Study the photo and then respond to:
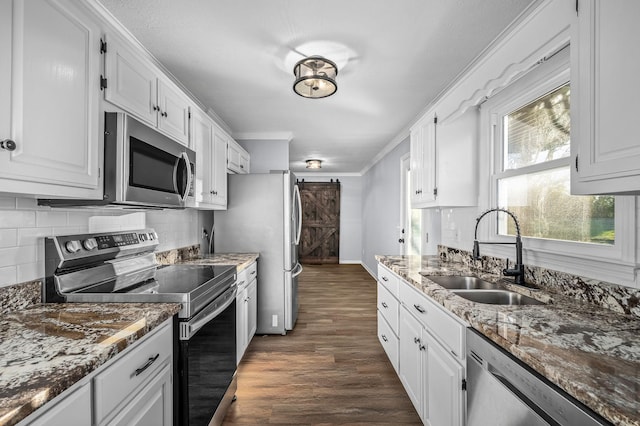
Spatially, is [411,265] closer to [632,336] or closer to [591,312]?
[591,312]

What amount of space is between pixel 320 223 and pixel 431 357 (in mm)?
6324

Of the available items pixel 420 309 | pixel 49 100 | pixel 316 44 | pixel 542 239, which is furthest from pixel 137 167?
pixel 542 239

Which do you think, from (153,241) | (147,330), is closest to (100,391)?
(147,330)

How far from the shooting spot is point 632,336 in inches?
39.7

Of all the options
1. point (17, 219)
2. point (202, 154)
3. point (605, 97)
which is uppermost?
point (202, 154)

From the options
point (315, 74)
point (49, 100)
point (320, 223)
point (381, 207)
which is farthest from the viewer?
point (320, 223)

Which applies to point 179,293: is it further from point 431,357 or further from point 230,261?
point 431,357

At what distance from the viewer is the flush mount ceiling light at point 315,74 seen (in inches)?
82.4

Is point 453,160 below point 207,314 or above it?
above

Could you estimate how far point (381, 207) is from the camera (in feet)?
18.8

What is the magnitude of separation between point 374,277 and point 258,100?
4308 mm

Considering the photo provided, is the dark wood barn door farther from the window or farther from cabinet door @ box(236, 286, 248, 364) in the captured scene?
the window

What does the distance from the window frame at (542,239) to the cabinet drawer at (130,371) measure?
180 cm

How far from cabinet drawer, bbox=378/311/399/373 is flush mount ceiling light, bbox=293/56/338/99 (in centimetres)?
197
